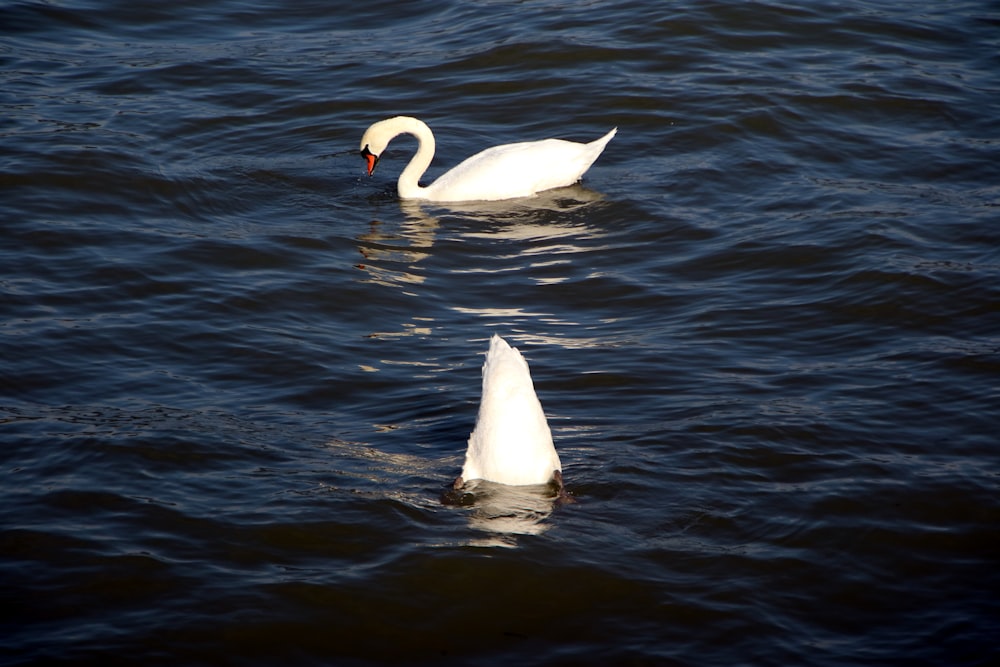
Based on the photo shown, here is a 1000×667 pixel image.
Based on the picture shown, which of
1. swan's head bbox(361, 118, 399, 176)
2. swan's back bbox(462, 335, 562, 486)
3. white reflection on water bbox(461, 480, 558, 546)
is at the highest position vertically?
swan's head bbox(361, 118, 399, 176)

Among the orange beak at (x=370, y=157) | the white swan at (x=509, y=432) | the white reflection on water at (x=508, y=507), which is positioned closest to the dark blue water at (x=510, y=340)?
the white reflection on water at (x=508, y=507)

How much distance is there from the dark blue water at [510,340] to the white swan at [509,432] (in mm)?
166

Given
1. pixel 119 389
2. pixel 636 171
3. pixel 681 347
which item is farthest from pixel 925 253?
pixel 119 389

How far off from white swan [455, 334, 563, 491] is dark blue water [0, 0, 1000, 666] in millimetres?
166

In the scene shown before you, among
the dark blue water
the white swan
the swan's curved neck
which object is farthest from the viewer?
the swan's curved neck

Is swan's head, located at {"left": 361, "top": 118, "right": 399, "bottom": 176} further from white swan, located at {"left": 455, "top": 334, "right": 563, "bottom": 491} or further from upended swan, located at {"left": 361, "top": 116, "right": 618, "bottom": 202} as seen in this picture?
white swan, located at {"left": 455, "top": 334, "right": 563, "bottom": 491}

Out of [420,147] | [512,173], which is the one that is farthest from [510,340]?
[420,147]

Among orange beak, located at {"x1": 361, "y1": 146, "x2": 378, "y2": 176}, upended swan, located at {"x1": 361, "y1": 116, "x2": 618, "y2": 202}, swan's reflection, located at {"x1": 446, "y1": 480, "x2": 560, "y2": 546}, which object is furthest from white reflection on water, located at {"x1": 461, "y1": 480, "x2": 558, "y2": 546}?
orange beak, located at {"x1": 361, "y1": 146, "x2": 378, "y2": 176}

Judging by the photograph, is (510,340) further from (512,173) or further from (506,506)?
(512,173)

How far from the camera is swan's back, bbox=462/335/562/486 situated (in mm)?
5324

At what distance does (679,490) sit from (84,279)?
4.85 meters

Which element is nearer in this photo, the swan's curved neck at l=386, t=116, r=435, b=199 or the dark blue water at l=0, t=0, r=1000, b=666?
the dark blue water at l=0, t=0, r=1000, b=666

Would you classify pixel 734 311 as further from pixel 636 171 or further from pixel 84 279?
pixel 84 279

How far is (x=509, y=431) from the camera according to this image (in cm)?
540
